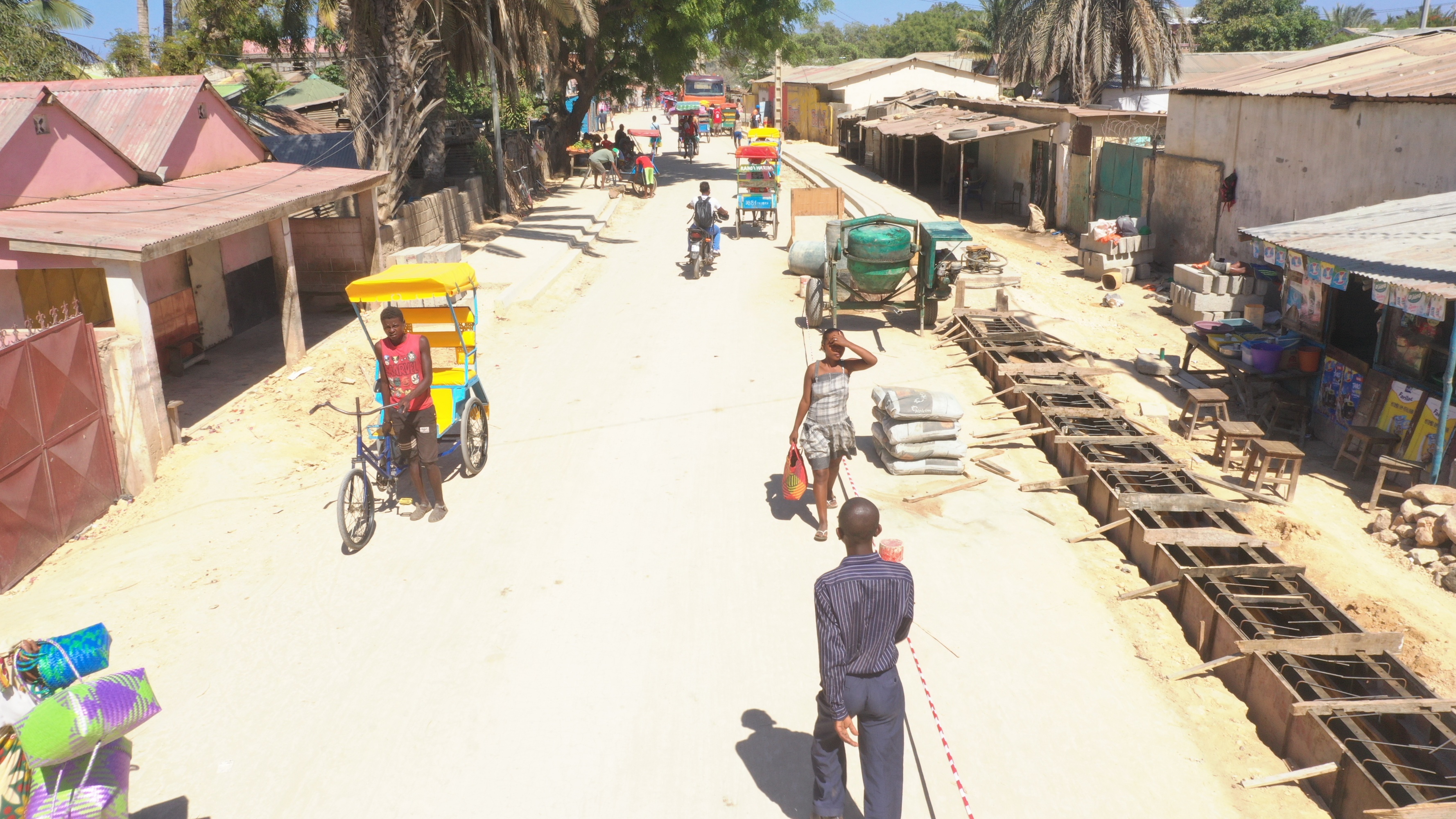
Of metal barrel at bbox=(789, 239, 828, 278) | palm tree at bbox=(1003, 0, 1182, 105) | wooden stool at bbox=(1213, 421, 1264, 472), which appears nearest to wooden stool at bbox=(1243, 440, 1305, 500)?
wooden stool at bbox=(1213, 421, 1264, 472)

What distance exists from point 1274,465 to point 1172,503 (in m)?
2.45

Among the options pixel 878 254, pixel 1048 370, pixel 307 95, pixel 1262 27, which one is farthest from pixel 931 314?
pixel 1262 27

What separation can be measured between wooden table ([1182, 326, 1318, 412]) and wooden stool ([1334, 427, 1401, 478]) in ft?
3.83

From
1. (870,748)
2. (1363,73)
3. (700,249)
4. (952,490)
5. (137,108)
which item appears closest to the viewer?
(870,748)

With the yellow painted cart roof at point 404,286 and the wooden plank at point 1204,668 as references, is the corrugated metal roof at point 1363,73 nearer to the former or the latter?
the wooden plank at point 1204,668

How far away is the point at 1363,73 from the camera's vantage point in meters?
14.5

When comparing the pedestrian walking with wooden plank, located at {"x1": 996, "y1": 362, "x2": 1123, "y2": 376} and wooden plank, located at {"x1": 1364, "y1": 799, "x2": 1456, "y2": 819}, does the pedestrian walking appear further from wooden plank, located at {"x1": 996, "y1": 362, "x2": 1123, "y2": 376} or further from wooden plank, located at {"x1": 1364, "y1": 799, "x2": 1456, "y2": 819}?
wooden plank, located at {"x1": 996, "y1": 362, "x2": 1123, "y2": 376}

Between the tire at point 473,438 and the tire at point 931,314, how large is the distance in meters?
7.20

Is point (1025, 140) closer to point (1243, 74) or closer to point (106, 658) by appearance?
point (1243, 74)

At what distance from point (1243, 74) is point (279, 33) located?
24.8m

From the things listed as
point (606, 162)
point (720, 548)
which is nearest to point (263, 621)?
point (720, 548)

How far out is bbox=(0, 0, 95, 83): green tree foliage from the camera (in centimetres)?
2062

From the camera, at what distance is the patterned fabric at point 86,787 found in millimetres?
3697

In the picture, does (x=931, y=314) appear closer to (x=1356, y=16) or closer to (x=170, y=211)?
(x=170, y=211)
